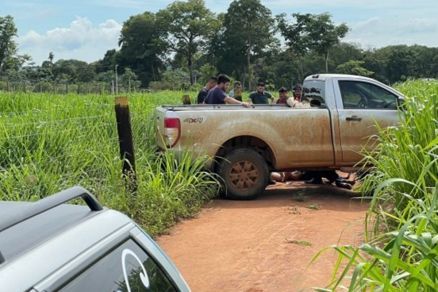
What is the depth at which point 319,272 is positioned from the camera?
5789mm

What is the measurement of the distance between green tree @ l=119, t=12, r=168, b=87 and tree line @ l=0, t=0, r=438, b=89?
0.11 m

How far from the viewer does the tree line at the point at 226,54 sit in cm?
4156

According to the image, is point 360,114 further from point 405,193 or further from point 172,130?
point 405,193

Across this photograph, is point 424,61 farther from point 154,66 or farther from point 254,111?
point 154,66

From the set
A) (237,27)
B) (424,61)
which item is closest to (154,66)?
(237,27)

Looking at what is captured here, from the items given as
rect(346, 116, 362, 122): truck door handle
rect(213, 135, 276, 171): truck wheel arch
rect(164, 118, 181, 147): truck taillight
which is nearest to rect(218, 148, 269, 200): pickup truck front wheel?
rect(213, 135, 276, 171): truck wheel arch

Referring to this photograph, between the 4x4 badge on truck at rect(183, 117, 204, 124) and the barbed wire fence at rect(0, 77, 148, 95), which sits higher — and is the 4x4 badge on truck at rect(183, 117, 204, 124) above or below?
below

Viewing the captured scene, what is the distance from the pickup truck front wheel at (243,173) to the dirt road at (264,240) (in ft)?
0.55

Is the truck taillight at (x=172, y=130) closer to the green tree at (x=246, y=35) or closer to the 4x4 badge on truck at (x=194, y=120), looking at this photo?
the 4x4 badge on truck at (x=194, y=120)

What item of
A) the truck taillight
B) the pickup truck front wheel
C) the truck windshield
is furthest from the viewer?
the truck windshield

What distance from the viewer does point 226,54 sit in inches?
2361

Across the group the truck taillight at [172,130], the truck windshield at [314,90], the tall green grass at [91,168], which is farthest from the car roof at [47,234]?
the truck windshield at [314,90]

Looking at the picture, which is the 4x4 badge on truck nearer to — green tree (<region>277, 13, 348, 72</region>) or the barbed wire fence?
the barbed wire fence

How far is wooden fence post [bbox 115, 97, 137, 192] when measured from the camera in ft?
24.4
